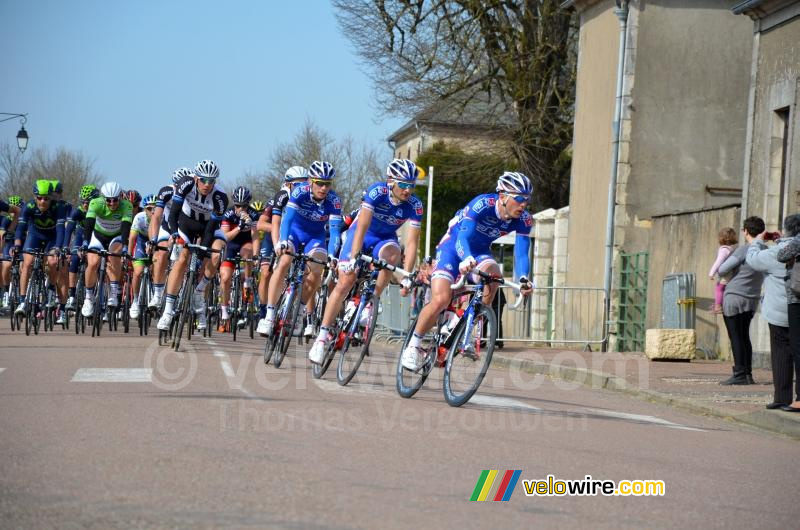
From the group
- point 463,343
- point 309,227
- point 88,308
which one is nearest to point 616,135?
point 88,308

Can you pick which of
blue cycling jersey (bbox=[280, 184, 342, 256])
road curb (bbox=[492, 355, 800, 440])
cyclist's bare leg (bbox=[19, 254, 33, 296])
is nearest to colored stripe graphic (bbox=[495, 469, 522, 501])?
road curb (bbox=[492, 355, 800, 440])

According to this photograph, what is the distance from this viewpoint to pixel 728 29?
1052 inches

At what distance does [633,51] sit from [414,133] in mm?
51271

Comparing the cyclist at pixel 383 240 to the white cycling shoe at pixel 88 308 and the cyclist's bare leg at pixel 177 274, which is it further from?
the white cycling shoe at pixel 88 308

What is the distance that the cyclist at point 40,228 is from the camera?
65.0ft

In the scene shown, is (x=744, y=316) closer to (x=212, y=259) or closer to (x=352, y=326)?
(x=352, y=326)

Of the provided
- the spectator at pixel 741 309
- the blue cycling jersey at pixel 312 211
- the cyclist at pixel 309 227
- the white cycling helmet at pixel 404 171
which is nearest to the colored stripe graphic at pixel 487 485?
the white cycling helmet at pixel 404 171

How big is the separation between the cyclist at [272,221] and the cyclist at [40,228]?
10.2 ft

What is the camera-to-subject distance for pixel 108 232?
19.4 m

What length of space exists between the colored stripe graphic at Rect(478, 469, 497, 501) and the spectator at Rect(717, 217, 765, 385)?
8.72 m

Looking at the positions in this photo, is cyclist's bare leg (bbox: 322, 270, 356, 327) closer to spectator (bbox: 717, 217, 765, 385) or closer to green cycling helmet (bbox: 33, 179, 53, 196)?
spectator (bbox: 717, 217, 765, 385)

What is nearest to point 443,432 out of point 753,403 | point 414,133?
point 753,403

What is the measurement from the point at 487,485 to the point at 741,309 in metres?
9.18

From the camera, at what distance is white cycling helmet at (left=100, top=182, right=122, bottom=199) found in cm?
1917
